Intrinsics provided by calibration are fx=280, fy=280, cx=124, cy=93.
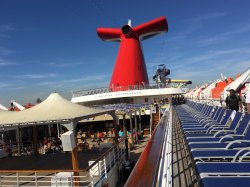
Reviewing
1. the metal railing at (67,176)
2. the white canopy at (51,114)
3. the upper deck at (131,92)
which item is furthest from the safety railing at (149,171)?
the upper deck at (131,92)

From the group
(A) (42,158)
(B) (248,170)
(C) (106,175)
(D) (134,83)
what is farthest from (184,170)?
(D) (134,83)

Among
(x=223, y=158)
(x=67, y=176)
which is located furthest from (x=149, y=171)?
(x=67, y=176)

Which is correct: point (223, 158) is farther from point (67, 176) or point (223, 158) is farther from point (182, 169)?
point (67, 176)

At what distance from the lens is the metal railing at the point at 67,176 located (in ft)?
20.0

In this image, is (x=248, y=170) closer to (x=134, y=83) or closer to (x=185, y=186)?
(x=185, y=186)

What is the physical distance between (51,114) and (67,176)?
82.9 inches

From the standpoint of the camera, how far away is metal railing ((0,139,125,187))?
20.0ft

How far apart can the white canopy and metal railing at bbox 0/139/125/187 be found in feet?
4.19

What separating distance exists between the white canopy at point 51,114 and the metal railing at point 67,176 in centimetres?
128

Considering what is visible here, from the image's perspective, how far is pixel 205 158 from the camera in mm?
2674

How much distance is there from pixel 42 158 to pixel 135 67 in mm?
15391

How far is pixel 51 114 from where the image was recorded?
7719mm

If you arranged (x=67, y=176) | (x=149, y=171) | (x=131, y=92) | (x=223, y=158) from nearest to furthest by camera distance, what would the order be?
(x=149, y=171) → (x=223, y=158) → (x=67, y=176) → (x=131, y=92)

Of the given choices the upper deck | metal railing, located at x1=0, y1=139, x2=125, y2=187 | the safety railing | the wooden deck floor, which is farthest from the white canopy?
the upper deck
